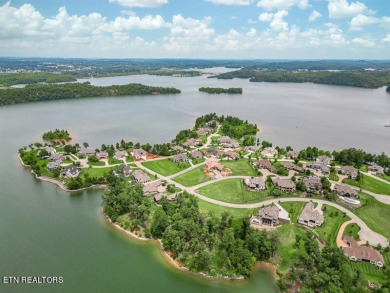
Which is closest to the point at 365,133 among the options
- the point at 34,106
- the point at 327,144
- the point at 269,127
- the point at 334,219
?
the point at 327,144

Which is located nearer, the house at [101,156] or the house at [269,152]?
the house at [101,156]

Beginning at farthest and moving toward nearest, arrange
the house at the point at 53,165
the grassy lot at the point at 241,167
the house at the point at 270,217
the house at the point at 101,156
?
the house at the point at 101,156, the house at the point at 53,165, the grassy lot at the point at 241,167, the house at the point at 270,217

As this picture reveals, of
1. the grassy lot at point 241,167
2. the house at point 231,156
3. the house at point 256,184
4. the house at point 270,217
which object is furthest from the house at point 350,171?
the house at point 270,217

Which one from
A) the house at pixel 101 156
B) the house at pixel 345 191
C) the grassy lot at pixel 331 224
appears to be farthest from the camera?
the house at pixel 101 156

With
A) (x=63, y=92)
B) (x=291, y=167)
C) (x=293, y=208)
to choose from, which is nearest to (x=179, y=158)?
(x=291, y=167)

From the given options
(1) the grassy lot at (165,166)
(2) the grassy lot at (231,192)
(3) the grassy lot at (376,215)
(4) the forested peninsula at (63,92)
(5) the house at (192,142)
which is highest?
(4) the forested peninsula at (63,92)

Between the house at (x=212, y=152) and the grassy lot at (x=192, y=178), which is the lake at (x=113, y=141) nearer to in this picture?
the grassy lot at (x=192, y=178)

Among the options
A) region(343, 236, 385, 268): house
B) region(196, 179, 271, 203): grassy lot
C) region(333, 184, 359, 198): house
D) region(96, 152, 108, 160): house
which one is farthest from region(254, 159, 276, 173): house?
region(96, 152, 108, 160): house

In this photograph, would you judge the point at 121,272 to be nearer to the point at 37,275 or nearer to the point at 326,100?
the point at 37,275
